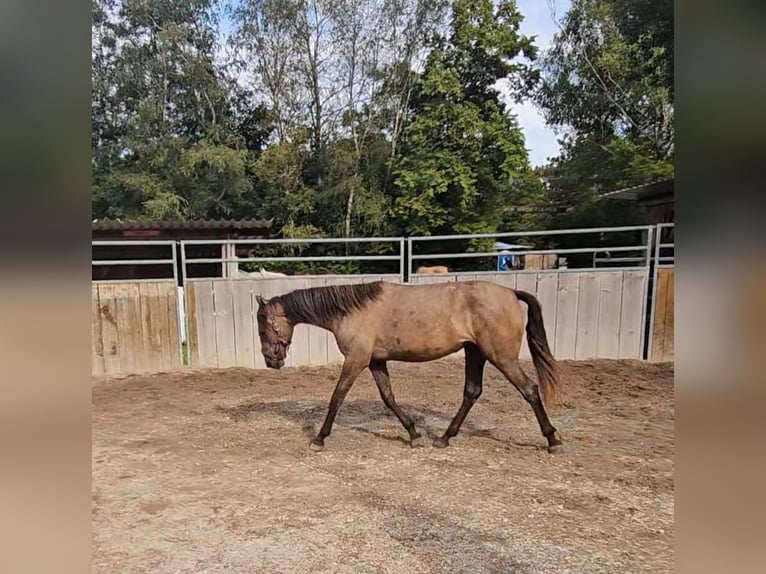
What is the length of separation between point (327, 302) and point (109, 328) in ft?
4.15

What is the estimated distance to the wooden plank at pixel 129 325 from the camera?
8.11 ft

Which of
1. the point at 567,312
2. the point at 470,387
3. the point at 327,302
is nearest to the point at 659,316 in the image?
the point at 567,312

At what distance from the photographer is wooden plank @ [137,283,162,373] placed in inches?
99.5

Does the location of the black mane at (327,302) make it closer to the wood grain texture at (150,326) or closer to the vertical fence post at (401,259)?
the vertical fence post at (401,259)

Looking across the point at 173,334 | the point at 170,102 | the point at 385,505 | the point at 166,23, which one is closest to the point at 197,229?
the point at 173,334

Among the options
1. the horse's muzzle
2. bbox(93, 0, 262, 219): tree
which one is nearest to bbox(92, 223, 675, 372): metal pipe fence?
bbox(93, 0, 262, 219): tree

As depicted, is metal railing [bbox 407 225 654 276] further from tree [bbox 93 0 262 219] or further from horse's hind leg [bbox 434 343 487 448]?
tree [bbox 93 0 262 219]

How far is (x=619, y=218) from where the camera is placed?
256 cm

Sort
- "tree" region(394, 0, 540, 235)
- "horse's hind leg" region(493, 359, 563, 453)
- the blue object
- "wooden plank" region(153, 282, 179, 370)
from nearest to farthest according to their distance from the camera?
"horse's hind leg" region(493, 359, 563, 453), the blue object, "wooden plank" region(153, 282, 179, 370), "tree" region(394, 0, 540, 235)

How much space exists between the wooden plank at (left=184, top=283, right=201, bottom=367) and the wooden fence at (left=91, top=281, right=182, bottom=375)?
0.18ft

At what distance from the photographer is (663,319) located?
2.26 metres

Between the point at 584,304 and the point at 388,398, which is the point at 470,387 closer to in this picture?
the point at 388,398

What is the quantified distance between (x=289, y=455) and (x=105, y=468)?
68 cm
